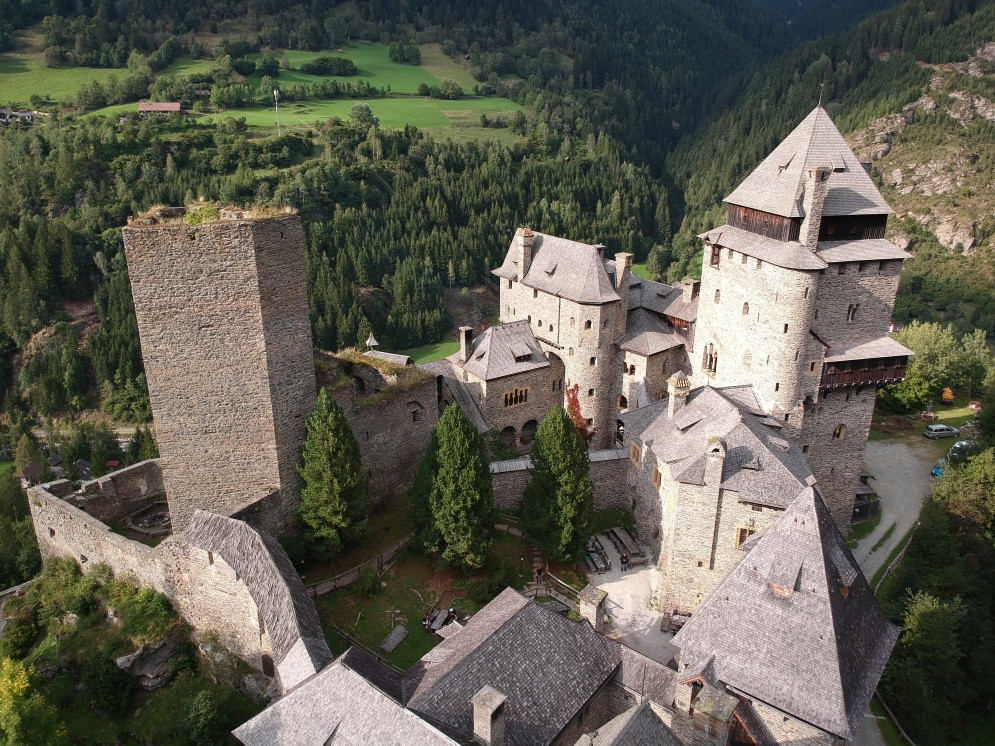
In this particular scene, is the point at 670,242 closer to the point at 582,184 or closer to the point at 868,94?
the point at 582,184

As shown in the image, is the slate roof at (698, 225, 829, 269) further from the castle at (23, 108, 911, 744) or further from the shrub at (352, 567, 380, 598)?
the shrub at (352, 567, 380, 598)

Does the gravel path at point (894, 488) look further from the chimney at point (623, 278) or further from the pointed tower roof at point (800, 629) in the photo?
the chimney at point (623, 278)

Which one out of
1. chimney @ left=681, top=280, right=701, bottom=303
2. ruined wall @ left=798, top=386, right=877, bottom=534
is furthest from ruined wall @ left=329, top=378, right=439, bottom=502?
ruined wall @ left=798, top=386, right=877, bottom=534

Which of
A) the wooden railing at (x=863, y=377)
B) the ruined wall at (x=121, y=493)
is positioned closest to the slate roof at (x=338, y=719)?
the ruined wall at (x=121, y=493)

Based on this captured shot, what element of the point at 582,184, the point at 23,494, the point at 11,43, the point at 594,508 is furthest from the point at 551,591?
the point at 11,43

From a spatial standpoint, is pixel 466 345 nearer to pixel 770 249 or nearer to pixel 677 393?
pixel 677 393

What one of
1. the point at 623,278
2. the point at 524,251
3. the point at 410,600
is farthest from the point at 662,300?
the point at 410,600
